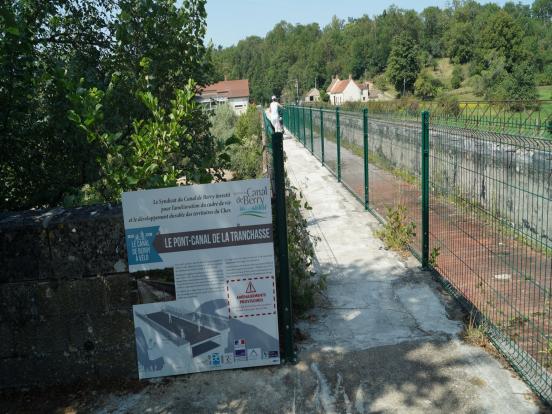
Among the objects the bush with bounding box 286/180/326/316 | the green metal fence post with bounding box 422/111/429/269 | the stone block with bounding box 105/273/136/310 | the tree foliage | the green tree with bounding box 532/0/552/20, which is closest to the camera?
the stone block with bounding box 105/273/136/310

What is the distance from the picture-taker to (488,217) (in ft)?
14.3

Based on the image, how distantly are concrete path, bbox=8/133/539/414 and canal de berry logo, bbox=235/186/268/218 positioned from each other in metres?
1.19

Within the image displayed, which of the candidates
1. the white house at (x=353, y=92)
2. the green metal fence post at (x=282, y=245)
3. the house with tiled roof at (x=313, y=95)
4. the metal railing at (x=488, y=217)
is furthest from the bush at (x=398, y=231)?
the house with tiled roof at (x=313, y=95)

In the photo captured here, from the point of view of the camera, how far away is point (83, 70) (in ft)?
16.7

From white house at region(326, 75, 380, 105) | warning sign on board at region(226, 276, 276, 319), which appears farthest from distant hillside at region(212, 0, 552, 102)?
warning sign on board at region(226, 276, 276, 319)

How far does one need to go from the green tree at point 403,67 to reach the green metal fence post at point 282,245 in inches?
5038

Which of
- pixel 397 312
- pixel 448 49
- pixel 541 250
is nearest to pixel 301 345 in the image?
pixel 397 312

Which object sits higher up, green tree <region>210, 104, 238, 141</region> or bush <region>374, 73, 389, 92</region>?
bush <region>374, 73, 389, 92</region>

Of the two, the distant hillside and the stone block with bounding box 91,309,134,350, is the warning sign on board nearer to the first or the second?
the stone block with bounding box 91,309,134,350

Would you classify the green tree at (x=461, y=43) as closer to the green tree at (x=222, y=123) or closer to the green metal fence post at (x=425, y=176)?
the green tree at (x=222, y=123)

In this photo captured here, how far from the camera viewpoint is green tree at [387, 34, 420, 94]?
126125 mm

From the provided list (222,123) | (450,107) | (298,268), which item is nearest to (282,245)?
(298,268)

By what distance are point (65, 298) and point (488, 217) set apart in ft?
10.9

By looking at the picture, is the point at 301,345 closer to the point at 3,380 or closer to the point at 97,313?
the point at 97,313
